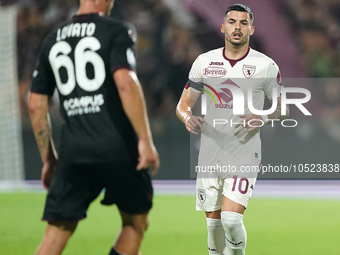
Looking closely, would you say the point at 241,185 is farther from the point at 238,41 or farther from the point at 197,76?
the point at 238,41

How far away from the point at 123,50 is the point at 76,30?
31cm

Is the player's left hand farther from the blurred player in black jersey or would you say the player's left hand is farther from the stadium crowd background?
the stadium crowd background

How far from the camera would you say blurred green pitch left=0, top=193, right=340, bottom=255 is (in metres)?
4.62

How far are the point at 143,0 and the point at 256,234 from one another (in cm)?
610

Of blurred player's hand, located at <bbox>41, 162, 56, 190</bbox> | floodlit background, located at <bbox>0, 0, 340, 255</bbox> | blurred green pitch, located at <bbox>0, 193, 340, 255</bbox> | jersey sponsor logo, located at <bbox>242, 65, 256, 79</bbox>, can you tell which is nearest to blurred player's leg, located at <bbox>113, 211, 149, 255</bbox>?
blurred player's hand, located at <bbox>41, 162, 56, 190</bbox>

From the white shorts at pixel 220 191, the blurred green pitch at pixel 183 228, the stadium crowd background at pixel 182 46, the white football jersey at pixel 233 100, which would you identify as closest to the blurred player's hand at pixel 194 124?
the white football jersey at pixel 233 100

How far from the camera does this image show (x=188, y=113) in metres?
3.73

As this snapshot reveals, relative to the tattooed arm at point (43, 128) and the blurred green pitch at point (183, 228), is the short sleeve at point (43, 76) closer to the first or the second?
the tattooed arm at point (43, 128)

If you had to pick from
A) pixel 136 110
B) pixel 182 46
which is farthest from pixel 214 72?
pixel 182 46

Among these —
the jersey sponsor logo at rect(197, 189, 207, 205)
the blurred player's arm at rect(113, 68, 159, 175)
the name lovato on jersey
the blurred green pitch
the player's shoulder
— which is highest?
the name lovato on jersey

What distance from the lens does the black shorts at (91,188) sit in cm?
250

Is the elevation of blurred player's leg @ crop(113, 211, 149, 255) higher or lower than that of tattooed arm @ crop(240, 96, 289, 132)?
lower

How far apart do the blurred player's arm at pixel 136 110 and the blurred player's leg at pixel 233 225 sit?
1135 mm

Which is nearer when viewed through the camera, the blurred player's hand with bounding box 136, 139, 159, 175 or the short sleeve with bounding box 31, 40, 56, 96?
the blurred player's hand with bounding box 136, 139, 159, 175
